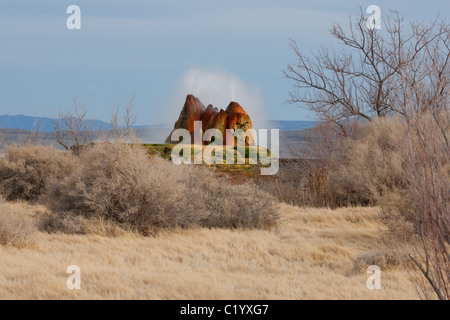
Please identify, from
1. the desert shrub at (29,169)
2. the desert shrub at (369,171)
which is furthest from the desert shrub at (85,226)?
the desert shrub at (369,171)

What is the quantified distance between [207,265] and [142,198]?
239cm

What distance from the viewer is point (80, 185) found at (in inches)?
323

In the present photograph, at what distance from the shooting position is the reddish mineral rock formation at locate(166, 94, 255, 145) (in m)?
19.2

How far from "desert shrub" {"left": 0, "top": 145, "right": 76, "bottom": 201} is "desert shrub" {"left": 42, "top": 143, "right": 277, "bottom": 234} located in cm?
374

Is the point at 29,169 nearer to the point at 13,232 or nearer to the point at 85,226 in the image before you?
the point at 85,226

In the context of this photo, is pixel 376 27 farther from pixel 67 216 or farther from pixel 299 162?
pixel 67 216

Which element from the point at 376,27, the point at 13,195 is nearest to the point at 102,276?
the point at 13,195

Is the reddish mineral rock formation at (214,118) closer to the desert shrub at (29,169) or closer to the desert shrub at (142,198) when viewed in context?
the desert shrub at (29,169)

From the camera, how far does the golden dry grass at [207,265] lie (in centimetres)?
494

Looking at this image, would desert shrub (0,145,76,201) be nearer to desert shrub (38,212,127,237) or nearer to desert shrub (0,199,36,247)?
desert shrub (38,212,127,237)

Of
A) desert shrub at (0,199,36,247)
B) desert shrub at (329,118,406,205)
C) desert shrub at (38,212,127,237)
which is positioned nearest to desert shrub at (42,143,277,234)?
desert shrub at (38,212,127,237)

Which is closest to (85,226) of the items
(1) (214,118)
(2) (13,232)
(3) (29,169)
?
(2) (13,232)

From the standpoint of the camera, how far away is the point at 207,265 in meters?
6.28
